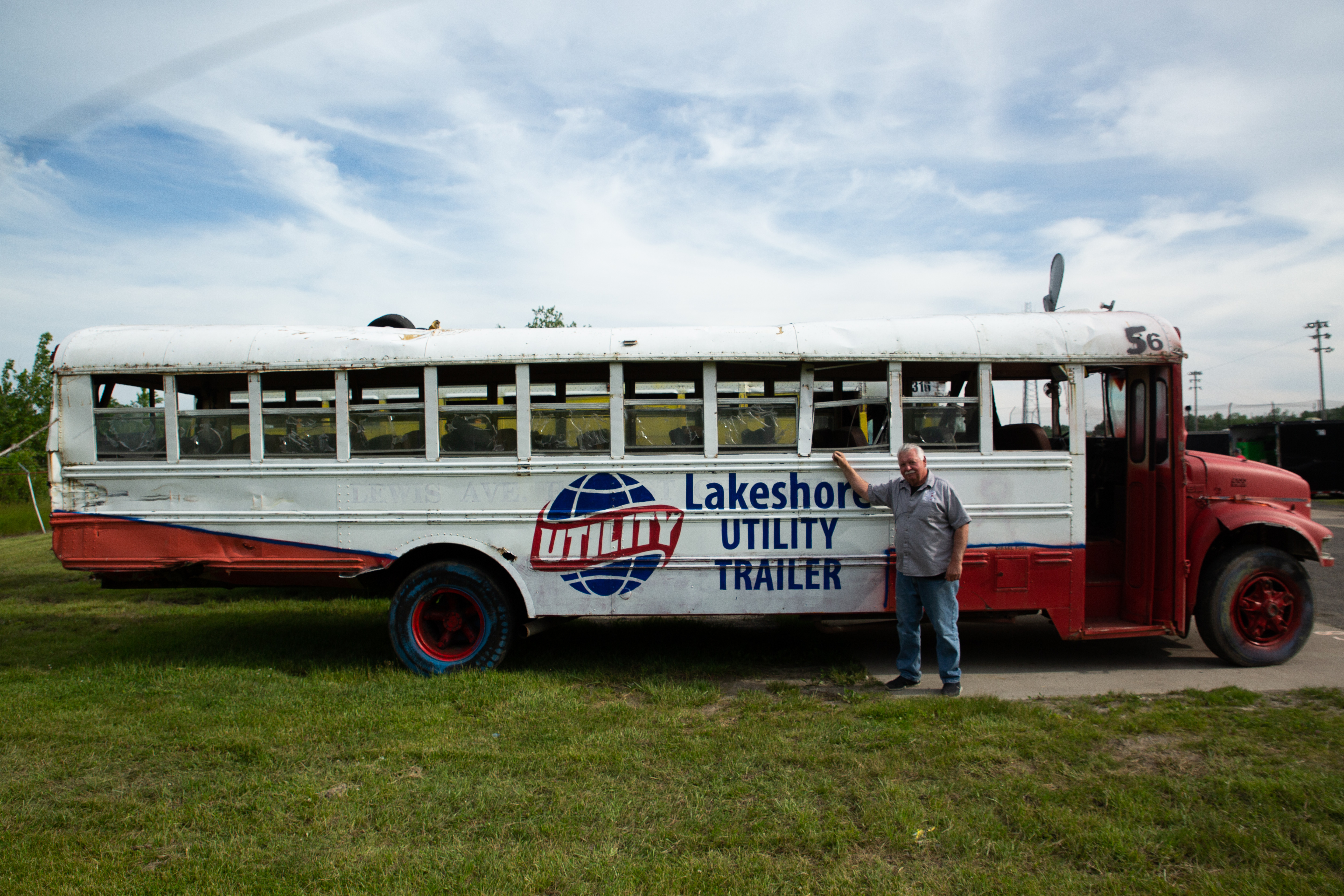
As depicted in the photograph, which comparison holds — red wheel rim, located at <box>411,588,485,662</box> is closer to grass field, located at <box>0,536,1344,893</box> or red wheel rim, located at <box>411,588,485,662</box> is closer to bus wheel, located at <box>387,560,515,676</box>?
bus wheel, located at <box>387,560,515,676</box>

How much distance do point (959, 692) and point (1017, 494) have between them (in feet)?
4.94

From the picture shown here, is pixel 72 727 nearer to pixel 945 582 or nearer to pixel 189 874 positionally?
pixel 189 874

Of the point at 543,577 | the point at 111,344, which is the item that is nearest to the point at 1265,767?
the point at 543,577

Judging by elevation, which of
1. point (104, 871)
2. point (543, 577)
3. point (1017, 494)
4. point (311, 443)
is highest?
point (311, 443)

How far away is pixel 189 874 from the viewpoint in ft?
10.4

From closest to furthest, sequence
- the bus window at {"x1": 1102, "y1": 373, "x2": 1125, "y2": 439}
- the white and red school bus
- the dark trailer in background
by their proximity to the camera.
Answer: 1. the white and red school bus
2. the bus window at {"x1": 1102, "y1": 373, "x2": 1125, "y2": 439}
3. the dark trailer in background

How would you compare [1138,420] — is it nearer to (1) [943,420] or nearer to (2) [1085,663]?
(1) [943,420]

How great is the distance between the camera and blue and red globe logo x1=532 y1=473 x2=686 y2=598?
5672mm

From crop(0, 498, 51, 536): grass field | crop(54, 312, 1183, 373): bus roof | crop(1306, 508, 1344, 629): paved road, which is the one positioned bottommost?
crop(1306, 508, 1344, 629): paved road

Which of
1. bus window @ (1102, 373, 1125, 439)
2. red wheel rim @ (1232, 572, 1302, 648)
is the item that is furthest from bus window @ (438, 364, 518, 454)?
red wheel rim @ (1232, 572, 1302, 648)

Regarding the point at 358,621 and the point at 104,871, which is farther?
the point at 358,621

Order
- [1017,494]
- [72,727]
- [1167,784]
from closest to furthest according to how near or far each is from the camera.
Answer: [1167,784] → [72,727] → [1017,494]

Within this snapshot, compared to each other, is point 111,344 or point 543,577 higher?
point 111,344

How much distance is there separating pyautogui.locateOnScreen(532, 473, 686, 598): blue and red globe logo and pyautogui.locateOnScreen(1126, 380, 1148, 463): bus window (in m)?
3.57
